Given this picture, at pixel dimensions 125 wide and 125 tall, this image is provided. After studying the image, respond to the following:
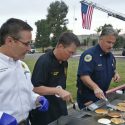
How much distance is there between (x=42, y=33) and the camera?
192 ft

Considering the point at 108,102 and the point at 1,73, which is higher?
the point at 1,73

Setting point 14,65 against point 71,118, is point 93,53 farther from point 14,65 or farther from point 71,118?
point 14,65

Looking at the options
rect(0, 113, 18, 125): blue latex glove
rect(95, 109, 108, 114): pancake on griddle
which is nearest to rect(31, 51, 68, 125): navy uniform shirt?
rect(95, 109, 108, 114): pancake on griddle

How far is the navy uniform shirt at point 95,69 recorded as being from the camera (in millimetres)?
4086

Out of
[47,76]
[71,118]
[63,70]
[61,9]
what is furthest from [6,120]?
[61,9]

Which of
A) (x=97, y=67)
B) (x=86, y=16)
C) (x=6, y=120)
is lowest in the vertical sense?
(x=6, y=120)

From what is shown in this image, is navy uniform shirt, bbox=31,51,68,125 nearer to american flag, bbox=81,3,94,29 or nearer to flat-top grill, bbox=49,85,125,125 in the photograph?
flat-top grill, bbox=49,85,125,125

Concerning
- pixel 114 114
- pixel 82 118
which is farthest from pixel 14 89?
pixel 114 114

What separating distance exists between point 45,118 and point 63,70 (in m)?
0.56

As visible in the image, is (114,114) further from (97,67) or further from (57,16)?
(57,16)

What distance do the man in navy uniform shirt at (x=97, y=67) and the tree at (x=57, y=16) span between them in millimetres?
55236

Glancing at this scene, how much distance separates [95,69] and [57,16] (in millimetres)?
57608

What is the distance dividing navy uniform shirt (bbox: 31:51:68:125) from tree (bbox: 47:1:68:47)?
56.0 meters

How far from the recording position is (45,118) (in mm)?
3434
